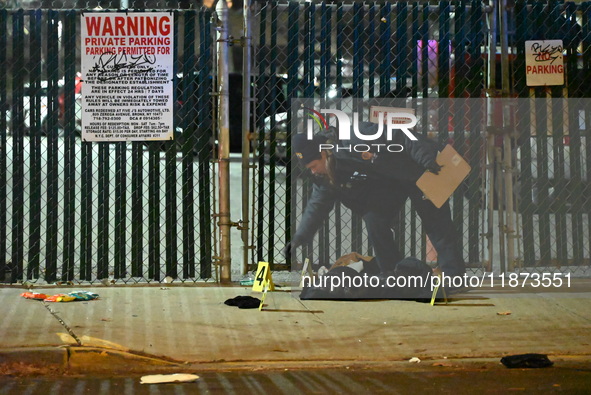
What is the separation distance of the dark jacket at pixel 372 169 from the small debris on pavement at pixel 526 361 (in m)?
2.43

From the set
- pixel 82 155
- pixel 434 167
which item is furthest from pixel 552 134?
pixel 82 155

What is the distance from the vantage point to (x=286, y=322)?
7398mm

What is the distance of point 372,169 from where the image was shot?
8391 mm

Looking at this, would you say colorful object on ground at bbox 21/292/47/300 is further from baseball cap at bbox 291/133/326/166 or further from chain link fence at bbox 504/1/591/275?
chain link fence at bbox 504/1/591/275

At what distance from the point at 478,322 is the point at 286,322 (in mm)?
1518

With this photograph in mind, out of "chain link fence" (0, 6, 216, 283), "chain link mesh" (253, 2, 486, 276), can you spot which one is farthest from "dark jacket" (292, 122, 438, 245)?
"chain link fence" (0, 6, 216, 283)

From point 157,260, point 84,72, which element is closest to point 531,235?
point 157,260

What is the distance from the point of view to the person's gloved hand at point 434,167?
27.6ft

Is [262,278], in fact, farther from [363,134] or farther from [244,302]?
[363,134]

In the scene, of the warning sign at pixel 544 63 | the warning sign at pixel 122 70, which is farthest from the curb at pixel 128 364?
the warning sign at pixel 544 63

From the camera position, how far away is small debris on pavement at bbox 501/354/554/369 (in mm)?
6332

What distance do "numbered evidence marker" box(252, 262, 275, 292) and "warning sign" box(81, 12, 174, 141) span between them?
1541 mm

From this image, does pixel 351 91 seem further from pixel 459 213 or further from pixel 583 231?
pixel 583 231

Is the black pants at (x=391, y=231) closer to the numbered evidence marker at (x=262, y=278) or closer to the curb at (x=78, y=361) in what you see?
the numbered evidence marker at (x=262, y=278)
